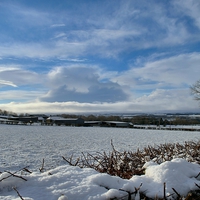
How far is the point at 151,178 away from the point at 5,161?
1261cm

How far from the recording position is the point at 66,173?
1.84 m

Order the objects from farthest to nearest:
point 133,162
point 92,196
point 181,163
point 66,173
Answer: point 133,162 → point 181,163 → point 66,173 → point 92,196

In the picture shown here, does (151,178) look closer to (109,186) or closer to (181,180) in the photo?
(181,180)

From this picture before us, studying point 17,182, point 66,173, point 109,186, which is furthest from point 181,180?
point 17,182

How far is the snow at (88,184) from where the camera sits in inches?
61.1

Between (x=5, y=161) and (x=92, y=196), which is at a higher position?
(x=92, y=196)

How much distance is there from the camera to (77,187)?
5.30 ft

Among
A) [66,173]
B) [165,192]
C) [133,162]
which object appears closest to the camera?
[165,192]

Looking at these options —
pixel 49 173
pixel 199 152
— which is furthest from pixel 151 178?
pixel 199 152

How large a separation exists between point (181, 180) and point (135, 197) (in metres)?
0.50

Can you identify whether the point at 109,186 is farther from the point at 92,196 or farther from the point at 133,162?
the point at 133,162

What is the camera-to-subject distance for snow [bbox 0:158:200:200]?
5.09 ft

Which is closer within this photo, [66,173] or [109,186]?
[109,186]

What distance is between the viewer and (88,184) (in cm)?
167
